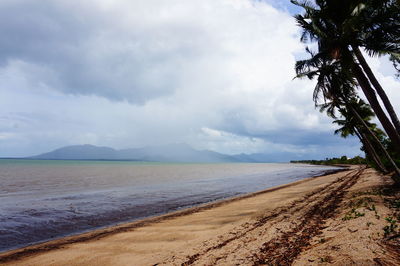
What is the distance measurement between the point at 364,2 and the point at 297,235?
10810 mm

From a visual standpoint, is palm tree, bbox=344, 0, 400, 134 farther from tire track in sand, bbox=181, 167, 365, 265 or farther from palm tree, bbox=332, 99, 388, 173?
palm tree, bbox=332, 99, 388, 173

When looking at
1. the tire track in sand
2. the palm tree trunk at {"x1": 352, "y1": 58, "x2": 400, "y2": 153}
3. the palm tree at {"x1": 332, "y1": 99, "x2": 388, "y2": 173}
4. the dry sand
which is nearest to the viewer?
the dry sand

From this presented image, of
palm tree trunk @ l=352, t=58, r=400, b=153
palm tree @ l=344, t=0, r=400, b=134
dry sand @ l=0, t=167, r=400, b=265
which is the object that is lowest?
dry sand @ l=0, t=167, r=400, b=265

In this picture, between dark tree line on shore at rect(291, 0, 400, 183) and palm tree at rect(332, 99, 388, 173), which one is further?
palm tree at rect(332, 99, 388, 173)

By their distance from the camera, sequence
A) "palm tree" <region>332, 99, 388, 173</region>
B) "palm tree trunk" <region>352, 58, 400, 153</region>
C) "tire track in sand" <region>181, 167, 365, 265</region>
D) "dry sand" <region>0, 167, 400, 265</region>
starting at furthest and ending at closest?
"palm tree" <region>332, 99, 388, 173</region> → "palm tree trunk" <region>352, 58, 400, 153</region> → "tire track in sand" <region>181, 167, 365, 265</region> → "dry sand" <region>0, 167, 400, 265</region>

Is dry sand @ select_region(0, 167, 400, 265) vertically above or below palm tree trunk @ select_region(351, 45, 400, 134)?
below

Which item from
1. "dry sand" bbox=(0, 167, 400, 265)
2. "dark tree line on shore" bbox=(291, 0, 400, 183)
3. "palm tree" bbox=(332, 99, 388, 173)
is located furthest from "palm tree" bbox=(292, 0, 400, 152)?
"palm tree" bbox=(332, 99, 388, 173)

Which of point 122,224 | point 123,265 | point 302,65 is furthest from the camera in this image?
point 302,65

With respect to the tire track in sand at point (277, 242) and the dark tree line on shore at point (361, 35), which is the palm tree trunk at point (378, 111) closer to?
the dark tree line on shore at point (361, 35)

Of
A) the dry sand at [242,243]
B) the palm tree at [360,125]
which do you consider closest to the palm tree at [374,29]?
the dry sand at [242,243]

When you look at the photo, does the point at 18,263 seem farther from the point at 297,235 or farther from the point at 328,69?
the point at 328,69

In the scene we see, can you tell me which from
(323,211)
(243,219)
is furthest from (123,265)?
(323,211)

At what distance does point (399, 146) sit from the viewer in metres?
8.73

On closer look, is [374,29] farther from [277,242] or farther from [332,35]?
[277,242]
